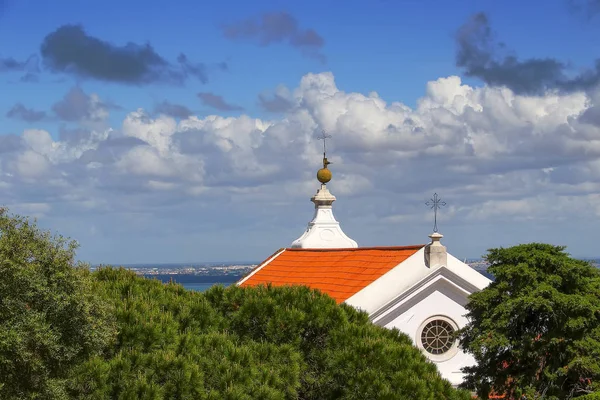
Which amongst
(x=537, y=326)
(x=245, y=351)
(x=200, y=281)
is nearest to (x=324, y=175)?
(x=537, y=326)

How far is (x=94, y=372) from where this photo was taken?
66.5 feet

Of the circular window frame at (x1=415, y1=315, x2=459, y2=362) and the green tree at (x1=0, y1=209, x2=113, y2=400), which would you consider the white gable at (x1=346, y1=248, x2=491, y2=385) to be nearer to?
the circular window frame at (x1=415, y1=315, x2=459, y2=362)

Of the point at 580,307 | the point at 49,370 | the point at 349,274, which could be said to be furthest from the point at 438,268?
the point at 49,370

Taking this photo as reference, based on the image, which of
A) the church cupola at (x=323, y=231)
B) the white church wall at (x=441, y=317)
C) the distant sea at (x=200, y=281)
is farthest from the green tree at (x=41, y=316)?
the church cupola at (x=323, y=231)

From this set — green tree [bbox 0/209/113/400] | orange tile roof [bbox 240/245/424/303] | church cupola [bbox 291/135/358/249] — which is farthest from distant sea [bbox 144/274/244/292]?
green tree [bbox 0/209/113/400]

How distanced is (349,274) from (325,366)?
12.0m

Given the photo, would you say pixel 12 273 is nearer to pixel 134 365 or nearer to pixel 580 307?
pixel 134 365

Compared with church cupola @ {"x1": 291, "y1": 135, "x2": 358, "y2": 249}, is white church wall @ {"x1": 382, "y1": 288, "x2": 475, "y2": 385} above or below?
below

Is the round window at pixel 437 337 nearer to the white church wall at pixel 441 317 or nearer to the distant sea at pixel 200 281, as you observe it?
the white church wall at pixel 441 317

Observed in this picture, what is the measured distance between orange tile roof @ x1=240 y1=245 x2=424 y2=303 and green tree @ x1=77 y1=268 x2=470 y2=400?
6.72 m

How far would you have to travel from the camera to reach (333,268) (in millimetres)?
37656

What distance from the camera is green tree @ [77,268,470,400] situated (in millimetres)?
20812

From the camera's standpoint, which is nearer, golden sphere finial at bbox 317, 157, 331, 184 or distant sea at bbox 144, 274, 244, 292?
distant sea at bbox 144, 274, 244, 292

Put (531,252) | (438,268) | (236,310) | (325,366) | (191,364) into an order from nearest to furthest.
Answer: (191,364), (325,366), (236,310), (531,252), (438,268)
